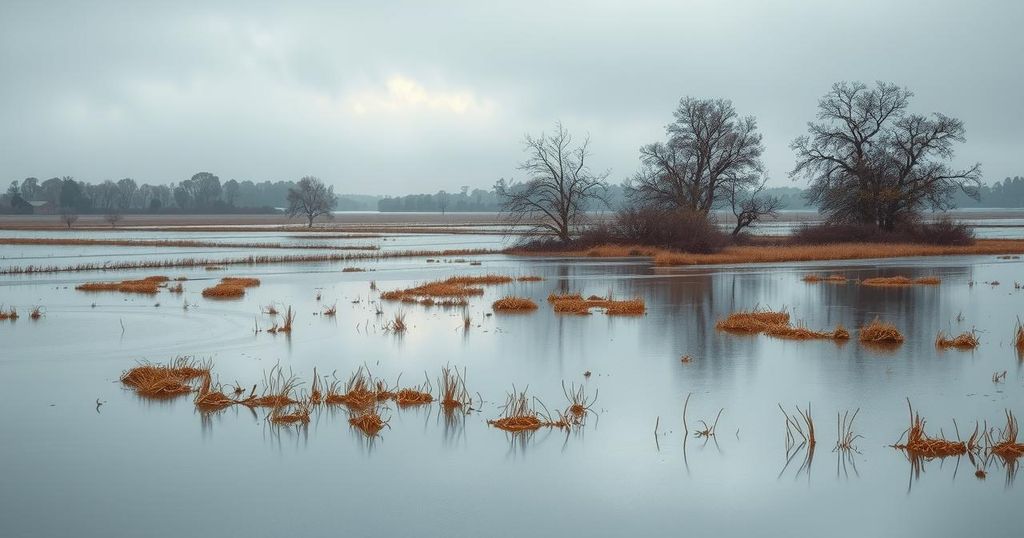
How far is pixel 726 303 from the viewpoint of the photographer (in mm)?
26641

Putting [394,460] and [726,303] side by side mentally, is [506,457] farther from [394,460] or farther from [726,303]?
[726,303]

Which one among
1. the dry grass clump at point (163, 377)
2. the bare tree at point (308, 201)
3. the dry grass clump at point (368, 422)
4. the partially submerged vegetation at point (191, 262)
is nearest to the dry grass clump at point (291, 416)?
the dry grass clump at point (368, 422)

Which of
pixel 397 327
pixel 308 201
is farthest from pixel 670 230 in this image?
pixel 308 201

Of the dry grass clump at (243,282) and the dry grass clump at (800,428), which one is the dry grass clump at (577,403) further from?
the dry grass clump at (243,282)

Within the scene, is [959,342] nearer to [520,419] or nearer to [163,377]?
[520,419]

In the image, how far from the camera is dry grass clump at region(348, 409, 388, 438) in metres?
12.0

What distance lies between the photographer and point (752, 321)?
2083 cm

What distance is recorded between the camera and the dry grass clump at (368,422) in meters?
12.0

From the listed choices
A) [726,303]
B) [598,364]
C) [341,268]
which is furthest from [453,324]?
[341,268]

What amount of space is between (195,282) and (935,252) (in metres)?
43.8

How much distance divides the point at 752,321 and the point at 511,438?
35.4 ft

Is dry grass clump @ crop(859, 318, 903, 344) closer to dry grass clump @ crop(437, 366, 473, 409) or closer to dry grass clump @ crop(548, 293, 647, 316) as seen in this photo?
dry grass clump @ crop(548, 293, 647, 316)

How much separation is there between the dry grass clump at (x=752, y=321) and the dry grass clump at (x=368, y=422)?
1078 cm

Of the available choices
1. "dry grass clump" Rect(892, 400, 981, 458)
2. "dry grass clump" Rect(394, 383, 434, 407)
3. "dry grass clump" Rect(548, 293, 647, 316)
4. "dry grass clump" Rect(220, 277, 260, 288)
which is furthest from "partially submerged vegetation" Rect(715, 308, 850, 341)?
"dry grass clump" Rect(220, 277, 260, 288)
